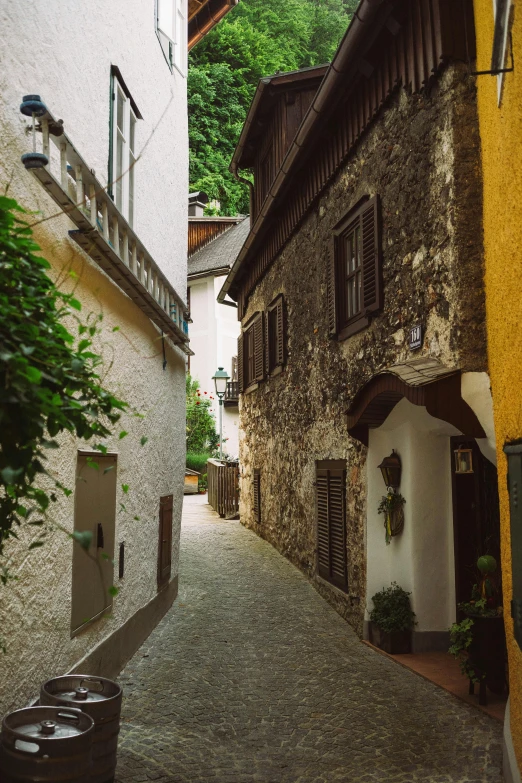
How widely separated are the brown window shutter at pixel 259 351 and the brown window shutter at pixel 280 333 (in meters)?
1.27

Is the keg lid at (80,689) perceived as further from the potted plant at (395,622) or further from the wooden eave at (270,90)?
the wooden eave at (270,90)

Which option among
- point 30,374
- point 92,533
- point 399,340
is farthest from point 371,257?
point 30,374

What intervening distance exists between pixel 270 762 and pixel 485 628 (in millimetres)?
1780

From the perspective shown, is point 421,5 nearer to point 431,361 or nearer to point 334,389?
point 431,361

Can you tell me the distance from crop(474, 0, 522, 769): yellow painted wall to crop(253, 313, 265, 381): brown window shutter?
822 cm

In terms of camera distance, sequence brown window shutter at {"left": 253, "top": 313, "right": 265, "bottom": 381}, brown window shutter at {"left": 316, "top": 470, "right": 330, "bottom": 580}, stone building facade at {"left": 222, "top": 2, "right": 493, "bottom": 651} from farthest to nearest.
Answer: brown window shutter at {"left": 253, "top": 313, "right": 265, "bottom": 381}
brown window shutter at {"left": 316, "top": 470, "right": 330, "bottom": 580}
stone building facade at {"left": 222, "top": 2, "right": 493, "bottom": 651}

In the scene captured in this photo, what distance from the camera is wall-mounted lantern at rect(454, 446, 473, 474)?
5.95m

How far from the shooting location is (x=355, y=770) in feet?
13.5

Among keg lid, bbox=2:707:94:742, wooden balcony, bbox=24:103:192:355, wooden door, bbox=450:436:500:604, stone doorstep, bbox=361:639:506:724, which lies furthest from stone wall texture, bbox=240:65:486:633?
keg lid, bbox=2:707:94:742

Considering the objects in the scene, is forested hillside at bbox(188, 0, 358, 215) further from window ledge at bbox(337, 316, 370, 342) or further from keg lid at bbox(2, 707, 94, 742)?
keg lid at bbox(2, 707, 94, 742)

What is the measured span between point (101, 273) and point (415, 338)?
2478 mm

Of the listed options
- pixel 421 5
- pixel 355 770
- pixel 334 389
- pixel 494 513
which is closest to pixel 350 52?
pixel 421 5

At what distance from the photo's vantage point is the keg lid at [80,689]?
11.9 ft

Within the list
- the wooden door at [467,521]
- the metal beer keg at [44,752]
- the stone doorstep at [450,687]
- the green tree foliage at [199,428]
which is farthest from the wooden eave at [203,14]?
the green tree foliage at [199,428]
